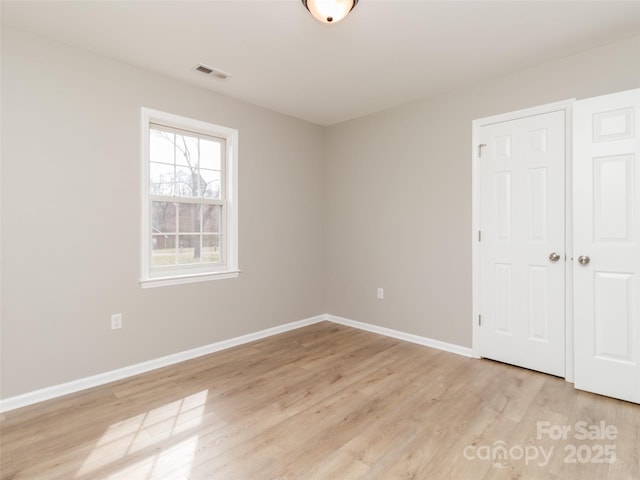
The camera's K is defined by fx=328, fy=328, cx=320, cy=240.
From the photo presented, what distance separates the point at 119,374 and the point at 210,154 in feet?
7.28

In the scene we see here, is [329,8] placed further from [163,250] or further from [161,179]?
[163,250]

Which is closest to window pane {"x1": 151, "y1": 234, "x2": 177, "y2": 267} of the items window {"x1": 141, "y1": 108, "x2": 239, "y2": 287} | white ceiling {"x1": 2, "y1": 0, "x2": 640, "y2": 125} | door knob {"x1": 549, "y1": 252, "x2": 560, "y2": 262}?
window {"x1": 141, "y1": 108, "x2": 239, "y2": 287}

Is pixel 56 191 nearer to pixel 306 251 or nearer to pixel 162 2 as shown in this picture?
pixel 162 2

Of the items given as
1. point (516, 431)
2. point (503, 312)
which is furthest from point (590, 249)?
point (516, 431)

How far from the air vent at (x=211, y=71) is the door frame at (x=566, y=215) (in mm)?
2402

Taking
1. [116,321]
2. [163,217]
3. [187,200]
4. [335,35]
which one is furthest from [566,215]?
[116,321]

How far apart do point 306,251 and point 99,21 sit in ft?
9.86

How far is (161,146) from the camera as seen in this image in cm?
311

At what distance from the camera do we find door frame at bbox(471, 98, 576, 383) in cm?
267

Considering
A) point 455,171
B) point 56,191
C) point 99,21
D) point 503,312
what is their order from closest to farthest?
point 99,21 → point 56,191 → point 503,312 → point 455,171

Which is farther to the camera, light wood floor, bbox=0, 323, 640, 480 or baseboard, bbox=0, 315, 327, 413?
baseboard, bbox=0, 315, 327, 413

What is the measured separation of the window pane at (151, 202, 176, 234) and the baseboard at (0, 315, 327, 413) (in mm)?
1187

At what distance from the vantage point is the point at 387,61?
9.05ft

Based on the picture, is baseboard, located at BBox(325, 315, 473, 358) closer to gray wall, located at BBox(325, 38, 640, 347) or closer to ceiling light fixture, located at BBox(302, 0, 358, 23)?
gray wall, located at BBox(325, 38, 640, 347)
